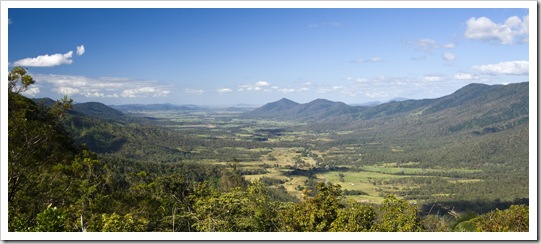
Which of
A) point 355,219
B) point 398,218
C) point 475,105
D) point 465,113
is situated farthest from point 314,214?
point 475,105

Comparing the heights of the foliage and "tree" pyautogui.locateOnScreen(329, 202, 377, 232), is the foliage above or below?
above

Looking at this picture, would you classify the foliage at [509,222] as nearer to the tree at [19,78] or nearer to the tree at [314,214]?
the tree at [314,214]

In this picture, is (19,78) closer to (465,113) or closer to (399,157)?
(399,157)

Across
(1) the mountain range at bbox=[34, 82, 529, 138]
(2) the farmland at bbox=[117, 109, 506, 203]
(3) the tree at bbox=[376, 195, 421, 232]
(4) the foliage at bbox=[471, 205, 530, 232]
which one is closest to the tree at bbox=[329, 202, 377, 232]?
(3) the tree at bbox=[376, 195, 421, 232]

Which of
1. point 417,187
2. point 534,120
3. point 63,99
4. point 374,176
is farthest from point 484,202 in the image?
point 63,99

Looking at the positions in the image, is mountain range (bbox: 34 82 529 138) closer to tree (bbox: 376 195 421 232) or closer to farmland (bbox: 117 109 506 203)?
farmland (bbox: 117 109 506 203)

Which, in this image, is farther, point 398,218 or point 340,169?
point 340,169

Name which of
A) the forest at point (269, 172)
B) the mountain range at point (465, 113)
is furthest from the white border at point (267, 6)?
the mountain range at point (465, 113)

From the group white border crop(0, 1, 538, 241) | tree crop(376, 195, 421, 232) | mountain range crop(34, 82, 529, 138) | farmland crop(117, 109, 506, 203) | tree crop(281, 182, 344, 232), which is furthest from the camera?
mountain range crop(34, 82, 529, 138)
